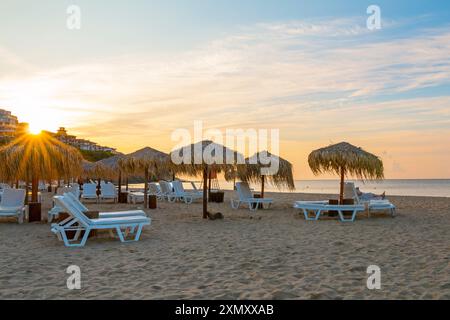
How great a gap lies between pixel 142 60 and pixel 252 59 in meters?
3.10

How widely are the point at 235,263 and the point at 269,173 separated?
9627mm

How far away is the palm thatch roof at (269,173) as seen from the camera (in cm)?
1466

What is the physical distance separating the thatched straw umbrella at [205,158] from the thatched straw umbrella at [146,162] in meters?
1.99

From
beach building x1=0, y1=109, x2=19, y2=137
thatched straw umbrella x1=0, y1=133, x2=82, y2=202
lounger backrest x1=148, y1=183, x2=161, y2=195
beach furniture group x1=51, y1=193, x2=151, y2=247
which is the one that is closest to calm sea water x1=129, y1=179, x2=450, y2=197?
lounger backrest x1=148, y1=183, x2=161, y2=195

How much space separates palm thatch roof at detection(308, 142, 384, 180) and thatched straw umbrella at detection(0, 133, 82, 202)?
671 centimetres

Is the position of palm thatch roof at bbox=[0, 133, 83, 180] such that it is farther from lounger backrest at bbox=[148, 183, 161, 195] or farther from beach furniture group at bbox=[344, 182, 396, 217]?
lounger backrest at bbox=[148, 183, 161, 195]

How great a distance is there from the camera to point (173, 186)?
1792cm

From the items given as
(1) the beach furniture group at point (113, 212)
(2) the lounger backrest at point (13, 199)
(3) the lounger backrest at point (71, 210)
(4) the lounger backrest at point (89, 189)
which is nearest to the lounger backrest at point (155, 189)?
(1) the beach furniture group at point (113, 212)

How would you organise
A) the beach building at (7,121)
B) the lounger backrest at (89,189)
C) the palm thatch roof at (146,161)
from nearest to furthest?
the palm thatch roof at (146,161) < the lounger backrest at (89,189) < the beach building at (7,121)

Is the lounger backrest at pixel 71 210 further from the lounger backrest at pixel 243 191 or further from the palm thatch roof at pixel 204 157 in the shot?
the lounger backrest at pixel 243 191

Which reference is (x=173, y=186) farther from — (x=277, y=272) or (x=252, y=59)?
(x=277, y=272)

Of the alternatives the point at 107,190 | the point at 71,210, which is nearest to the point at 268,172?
the point at 107,190
